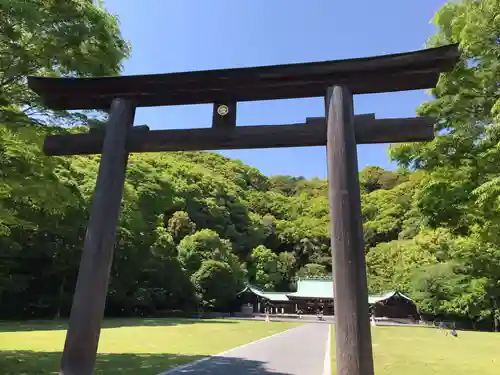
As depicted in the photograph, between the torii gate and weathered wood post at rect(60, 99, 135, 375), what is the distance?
0.04 ft

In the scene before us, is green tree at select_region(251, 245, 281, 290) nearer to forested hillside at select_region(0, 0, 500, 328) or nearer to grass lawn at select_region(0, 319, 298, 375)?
forested hillside at select_region(0, 0, 500, 328)

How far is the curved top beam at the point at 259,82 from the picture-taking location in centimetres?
502

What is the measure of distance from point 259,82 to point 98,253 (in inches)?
115

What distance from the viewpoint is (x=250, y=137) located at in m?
5.33

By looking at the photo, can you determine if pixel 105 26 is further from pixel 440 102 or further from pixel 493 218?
pixel 493 218

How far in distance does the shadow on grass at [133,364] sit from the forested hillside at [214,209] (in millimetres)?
3185

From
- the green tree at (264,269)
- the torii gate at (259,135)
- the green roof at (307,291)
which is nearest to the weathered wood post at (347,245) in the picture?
the torii gate at (259,135)

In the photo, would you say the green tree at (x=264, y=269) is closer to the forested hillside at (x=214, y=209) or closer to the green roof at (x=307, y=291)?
the forested hillside at (x=214, y=209)

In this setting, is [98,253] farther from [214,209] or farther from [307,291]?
[214,209]

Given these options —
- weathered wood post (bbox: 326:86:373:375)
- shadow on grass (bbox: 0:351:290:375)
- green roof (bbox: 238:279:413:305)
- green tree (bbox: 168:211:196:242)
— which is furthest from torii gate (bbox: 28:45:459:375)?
green tree (bbox: 168:211:196:242)

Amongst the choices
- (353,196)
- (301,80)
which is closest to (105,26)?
(301,80)

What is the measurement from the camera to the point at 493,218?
29.7 ft

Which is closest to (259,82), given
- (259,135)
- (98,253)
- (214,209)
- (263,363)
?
(259,135)

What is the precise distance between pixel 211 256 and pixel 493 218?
39274 millimetres
